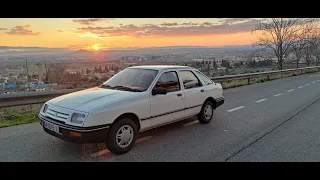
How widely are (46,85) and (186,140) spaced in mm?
6608

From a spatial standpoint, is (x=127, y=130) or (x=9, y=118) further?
(x=9, y=118)

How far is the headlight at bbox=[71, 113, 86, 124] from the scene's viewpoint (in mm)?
4320

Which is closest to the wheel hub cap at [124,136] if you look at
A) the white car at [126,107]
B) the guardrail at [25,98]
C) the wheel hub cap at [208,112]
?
the white car at [126,107]

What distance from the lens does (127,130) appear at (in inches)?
189

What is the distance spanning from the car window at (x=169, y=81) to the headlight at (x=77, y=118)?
1797mm

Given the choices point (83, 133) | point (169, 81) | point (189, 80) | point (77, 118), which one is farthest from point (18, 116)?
point (189, 80)

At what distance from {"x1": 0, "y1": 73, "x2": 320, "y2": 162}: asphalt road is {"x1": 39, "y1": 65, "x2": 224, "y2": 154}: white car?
358mm

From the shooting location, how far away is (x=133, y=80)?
5758 millimetres

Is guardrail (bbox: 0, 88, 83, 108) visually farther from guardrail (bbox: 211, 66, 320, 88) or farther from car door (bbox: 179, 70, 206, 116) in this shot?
guardrail (bbox: 211, 66, 320, 88)

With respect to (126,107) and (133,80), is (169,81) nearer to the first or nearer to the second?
(133,80)

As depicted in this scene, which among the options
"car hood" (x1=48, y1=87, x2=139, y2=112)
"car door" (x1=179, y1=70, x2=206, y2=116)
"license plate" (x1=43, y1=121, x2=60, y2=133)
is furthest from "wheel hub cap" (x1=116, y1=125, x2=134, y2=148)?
"car door" (x1=179, y1=70, x2=206, y2=116)

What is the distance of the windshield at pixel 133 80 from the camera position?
17.9 ft
